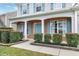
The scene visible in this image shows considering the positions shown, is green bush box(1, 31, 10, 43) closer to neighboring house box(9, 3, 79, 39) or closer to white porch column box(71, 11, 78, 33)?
neighboring house box(9, 3, 79, 39)

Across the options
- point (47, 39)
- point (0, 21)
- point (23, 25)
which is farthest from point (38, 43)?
point (0, 21)

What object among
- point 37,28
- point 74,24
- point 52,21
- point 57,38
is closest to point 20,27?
point 37,28

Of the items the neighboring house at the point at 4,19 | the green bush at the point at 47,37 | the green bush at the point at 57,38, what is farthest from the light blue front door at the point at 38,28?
the neighboring house at the point at 4,19

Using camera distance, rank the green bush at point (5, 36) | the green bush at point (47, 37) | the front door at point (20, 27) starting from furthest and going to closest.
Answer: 1. the green bush at point (5, 36)
2. the green bush at point (47, 37)
3. the front door at point (20, 27)

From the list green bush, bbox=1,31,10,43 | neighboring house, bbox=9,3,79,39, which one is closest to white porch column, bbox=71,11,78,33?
neighboring house, bbox=9,3,79,39

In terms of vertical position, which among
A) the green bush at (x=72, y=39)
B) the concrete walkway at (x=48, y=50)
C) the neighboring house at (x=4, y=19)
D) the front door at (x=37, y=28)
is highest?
the neighboring house at (x=4, y=19)

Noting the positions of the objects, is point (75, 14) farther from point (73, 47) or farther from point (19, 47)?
point (19, 47)

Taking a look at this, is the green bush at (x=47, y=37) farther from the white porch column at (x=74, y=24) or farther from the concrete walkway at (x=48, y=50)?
the white porch column at (x=74, y=24)

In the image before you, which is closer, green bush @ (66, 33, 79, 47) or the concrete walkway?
the concrete walkway

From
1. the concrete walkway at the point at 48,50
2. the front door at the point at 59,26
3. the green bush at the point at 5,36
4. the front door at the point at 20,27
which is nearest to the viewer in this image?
the concrete walkway at the point at 48,50

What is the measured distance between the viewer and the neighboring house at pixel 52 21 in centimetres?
540

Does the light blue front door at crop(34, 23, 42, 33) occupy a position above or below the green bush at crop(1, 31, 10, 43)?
above

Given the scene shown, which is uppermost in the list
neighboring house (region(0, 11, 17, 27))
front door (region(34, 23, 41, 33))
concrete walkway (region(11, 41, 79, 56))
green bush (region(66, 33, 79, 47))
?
neighboring house (region(0, 11, 17, 27))

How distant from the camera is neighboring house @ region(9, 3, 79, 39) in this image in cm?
540
